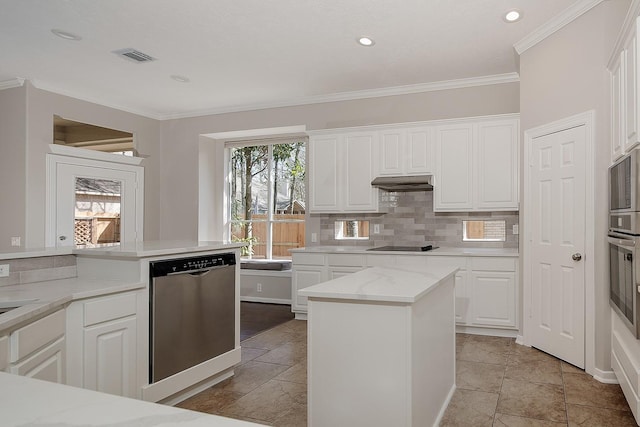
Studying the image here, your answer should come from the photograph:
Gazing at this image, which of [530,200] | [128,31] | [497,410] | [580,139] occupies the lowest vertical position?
[497,410]

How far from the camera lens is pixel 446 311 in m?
2.78

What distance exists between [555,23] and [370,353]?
325 cm

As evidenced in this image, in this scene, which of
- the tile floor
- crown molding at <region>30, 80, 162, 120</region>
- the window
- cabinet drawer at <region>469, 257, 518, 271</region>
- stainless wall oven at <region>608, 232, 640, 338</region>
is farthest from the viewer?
the window

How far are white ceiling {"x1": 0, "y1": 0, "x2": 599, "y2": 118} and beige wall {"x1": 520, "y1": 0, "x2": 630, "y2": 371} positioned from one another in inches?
6.5

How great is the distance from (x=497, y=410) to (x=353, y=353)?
4.46 feet

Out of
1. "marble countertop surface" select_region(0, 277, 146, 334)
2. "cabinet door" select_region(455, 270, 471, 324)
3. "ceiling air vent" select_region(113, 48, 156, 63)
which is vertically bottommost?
"cabinet door" select_region(455, 270, 471, 324)

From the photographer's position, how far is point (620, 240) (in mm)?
2799

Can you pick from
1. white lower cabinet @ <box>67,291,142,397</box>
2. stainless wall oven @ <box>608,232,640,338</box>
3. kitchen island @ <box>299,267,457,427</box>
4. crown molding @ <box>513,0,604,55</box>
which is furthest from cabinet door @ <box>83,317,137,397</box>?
crown molding @ <box>513,0,604,55</box>

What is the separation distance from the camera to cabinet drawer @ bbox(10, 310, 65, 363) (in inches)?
66.3

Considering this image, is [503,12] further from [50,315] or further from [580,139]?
[50,315]

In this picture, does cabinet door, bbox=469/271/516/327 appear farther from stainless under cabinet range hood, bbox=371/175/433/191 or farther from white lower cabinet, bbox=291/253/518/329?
stainless under cabinet range hood, bbox=371/175/433/191

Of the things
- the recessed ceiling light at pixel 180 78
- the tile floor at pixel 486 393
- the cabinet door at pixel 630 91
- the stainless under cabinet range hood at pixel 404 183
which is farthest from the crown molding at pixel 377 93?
the tile floor at pixel 486 393

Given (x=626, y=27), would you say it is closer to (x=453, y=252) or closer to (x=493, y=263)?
(x=493, y=263)

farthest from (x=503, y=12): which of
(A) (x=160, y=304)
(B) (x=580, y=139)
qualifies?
(A) (x=160, y=304)
